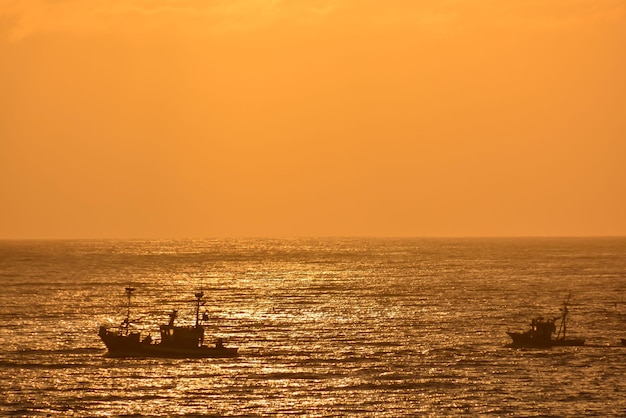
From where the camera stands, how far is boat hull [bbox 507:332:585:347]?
135250 mm

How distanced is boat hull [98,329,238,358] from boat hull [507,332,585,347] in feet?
103

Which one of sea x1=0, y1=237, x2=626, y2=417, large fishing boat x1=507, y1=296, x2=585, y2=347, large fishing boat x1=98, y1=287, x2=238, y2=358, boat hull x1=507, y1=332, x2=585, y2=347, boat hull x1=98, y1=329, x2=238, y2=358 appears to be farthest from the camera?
boat hull x1=507, y1=332, x2=585, y2=347

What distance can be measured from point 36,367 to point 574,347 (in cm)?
5807

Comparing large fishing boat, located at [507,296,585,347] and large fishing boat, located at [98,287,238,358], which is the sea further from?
large fishing boat, located at [98,287,238,358]

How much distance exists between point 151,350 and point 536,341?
42.2 m

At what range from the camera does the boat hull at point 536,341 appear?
13525cm

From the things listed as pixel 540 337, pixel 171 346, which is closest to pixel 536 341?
pixel 540 337

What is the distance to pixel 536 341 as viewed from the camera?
5330 inches

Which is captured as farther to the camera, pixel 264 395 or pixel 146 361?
pixel 146 361

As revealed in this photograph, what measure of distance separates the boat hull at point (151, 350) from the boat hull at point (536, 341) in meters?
31.3

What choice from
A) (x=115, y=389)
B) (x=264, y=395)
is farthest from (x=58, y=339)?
(x=264, y=395)

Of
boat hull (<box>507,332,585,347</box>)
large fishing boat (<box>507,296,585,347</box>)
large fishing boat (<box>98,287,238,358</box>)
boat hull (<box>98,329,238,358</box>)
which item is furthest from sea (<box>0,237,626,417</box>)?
large fishing boat (<box>98,287,238,358</box>)

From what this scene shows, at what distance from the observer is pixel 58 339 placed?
147 metres

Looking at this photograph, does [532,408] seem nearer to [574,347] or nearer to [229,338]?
[574,347]
